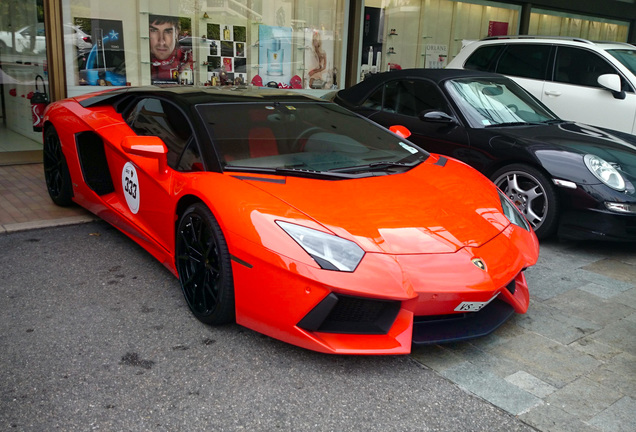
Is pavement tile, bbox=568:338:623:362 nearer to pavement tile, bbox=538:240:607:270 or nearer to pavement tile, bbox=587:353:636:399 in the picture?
pavement tile, bbox=587:353:636:399

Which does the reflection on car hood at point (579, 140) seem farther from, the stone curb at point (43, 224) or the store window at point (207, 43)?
the store window at point (207, 43)

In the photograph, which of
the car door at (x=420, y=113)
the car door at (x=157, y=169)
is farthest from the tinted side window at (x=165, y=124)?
the car door at (x=420, y=113)

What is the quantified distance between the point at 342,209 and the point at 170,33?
20.3 feet

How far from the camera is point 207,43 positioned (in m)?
8.77

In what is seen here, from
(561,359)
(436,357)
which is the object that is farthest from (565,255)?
(436,357)

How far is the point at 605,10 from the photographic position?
45.2 feet

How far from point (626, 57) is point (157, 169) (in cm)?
577

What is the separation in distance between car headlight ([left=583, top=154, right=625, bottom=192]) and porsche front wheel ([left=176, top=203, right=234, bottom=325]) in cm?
302

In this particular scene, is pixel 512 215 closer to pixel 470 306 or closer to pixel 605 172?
pixel 470 306

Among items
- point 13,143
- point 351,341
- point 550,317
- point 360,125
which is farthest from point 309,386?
point 13,143

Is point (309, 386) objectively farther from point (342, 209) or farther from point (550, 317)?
point (550, 317)

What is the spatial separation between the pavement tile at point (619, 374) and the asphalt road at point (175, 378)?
629 mm

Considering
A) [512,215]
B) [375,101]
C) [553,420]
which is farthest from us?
[375,101]

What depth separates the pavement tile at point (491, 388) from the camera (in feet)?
8.75
